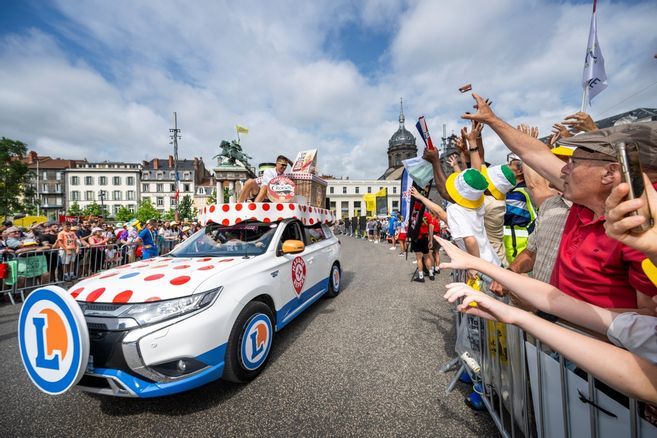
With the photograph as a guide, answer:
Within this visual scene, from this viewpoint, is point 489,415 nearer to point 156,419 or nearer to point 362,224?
point 156,419

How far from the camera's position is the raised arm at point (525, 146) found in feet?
5.59

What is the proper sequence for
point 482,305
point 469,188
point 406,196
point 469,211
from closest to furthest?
point 482,305
point 469,188
point 469,211
point 406,196

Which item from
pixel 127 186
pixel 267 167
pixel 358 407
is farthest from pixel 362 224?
pixel 127 186

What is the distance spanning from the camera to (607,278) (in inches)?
51.4

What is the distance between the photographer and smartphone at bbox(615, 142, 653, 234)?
0.73m

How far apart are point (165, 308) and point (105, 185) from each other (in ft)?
263

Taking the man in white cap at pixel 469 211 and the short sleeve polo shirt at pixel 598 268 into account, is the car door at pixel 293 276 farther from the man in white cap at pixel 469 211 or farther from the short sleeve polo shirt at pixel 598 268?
the short sleeve polo shirt at pixel 598 268

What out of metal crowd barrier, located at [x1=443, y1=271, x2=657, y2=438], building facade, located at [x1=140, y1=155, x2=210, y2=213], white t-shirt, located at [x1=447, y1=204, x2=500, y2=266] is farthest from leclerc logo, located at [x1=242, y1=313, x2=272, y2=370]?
building facade, located at [x1=140, y1=155, x2=210, y2=213]

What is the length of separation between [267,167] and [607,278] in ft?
15.2

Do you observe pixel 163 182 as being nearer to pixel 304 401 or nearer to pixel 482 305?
pixel 304 401

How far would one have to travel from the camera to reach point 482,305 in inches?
44.5

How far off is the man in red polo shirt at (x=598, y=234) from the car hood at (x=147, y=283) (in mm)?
2521

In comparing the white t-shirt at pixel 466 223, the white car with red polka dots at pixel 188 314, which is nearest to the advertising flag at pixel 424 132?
the white t-shirt at pixel 466 223

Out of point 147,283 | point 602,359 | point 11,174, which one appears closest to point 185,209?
point 11,174
